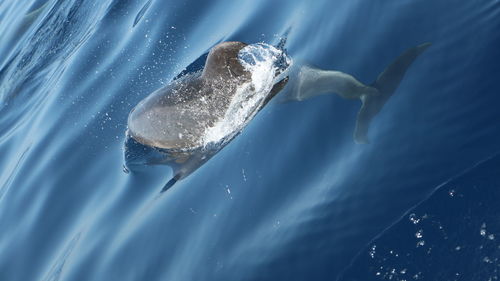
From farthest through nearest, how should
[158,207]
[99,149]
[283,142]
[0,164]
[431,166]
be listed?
[0,164], [99,149], [158,207], [283,142], [431,166]

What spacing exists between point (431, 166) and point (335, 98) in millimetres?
1727

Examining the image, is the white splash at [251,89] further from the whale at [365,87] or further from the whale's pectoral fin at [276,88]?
the whale at [365,87]

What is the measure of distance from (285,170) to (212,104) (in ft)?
5.86

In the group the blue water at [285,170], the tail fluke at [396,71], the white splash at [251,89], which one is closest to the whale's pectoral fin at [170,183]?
the blue water at [285,170]

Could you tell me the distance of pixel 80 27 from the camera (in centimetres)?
1359

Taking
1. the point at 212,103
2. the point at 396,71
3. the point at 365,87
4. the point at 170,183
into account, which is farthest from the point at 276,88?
the point at 396,71

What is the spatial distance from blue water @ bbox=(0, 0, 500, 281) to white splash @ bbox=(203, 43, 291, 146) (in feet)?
0.75

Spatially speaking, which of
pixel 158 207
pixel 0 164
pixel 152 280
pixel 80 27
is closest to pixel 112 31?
pixel 80 27

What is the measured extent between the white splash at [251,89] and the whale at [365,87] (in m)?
0.66

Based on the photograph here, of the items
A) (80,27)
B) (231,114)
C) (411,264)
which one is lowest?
(411,264)

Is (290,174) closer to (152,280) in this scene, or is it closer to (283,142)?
(283,142)

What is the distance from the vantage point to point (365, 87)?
21.7 ft

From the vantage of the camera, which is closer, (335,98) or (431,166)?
(431,166)

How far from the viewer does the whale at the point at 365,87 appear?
630 cm
